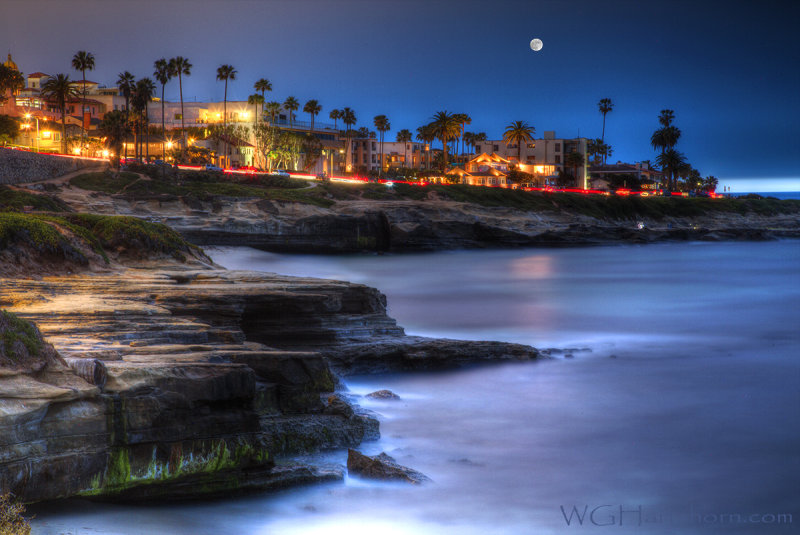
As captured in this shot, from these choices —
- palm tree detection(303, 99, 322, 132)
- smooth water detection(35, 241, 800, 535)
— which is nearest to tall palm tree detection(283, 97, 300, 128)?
palm tree detection(303, 99, 322, 132)

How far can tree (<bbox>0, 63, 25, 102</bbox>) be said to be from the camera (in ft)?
331

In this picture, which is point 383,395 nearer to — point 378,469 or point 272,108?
point 378,469

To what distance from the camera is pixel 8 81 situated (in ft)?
336

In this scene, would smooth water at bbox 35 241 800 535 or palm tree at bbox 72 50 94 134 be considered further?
palm tree at bbox 72 50 94 134

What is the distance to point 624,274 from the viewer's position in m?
52.2

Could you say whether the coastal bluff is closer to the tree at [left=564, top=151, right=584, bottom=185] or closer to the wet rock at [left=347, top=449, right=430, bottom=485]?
the wet rock at [left=347, top=449, right=430, bottom=485]

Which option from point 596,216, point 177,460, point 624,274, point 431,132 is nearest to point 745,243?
point 596,216

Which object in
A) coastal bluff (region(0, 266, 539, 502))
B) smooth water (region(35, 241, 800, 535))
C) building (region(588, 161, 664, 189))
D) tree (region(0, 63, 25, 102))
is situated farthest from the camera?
building (region(588, 161, 664, 189))

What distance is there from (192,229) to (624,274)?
31.0m

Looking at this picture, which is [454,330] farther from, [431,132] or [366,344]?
[431,132]

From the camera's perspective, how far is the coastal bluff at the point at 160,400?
8.03 m

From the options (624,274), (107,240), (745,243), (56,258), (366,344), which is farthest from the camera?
(745,243)

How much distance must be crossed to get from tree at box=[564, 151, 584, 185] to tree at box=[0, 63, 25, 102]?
311 feet

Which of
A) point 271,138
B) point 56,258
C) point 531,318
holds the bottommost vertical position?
point 531,318
